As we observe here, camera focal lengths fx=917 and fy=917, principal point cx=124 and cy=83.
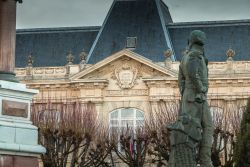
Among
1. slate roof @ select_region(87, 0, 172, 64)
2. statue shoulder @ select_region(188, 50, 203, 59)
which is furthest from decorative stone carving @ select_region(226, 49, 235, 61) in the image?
statue shoulder @ select_region(188, 50, 203, 59)

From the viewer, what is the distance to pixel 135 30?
71.2 metres

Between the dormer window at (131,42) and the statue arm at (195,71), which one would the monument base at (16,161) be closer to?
the statue arm at (195,71)

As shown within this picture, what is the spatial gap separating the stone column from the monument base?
1.81 metres

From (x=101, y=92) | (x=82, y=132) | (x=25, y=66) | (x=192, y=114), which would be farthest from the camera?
(x=25, y=66)

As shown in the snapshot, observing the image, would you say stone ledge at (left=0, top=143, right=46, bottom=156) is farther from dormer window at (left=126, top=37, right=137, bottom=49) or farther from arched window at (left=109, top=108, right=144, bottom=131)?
dormer window at (left=126, top=37, right=137, bottom=49)

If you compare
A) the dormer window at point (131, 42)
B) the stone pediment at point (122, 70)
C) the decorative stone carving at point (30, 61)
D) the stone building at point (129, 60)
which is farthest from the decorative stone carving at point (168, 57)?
the decorative stone carving at point (30, 61)

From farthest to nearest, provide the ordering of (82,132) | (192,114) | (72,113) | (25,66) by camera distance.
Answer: (25,66), (72,113), (82,132), (192,114)

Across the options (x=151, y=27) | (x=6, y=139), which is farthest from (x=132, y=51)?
(x=6, y=139)

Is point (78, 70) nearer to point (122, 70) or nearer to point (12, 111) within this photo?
point (122, 70)

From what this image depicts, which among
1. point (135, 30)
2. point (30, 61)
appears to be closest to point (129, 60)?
point (135, 30)

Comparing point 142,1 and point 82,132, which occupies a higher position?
point 142,1

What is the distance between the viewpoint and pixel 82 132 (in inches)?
1935

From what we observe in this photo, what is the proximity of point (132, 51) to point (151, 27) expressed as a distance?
374cm

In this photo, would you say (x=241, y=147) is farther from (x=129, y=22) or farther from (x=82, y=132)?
(x=129, y=22)
